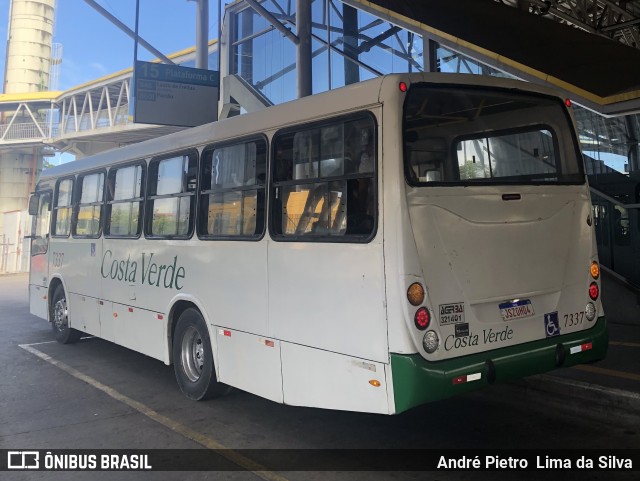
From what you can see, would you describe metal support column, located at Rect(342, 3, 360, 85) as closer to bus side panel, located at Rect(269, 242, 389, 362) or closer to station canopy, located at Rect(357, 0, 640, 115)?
station canopy, located at Rect(357, 0, 640, 115)

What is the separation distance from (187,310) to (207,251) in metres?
0.84

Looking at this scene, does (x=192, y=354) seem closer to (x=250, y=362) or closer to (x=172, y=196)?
(x=250, y=362)

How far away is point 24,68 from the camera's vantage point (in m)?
47.6

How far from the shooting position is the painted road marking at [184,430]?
13.3 feet

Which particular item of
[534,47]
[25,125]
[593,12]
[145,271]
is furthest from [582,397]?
[25,125]

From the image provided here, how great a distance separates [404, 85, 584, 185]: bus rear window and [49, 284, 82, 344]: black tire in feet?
23.2

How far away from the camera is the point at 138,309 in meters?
6.69

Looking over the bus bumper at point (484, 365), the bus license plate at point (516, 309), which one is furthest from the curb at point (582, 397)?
the bus license plate at point (516, 309)

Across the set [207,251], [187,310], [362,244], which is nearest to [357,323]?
[362,244]

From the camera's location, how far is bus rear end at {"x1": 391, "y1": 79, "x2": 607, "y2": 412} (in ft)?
12.2

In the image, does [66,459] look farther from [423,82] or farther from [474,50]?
[474,50]

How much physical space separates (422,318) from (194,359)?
10.7 feet

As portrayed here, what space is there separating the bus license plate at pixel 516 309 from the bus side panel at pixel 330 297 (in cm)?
107

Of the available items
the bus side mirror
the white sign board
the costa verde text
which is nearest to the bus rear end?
the costa verde text
